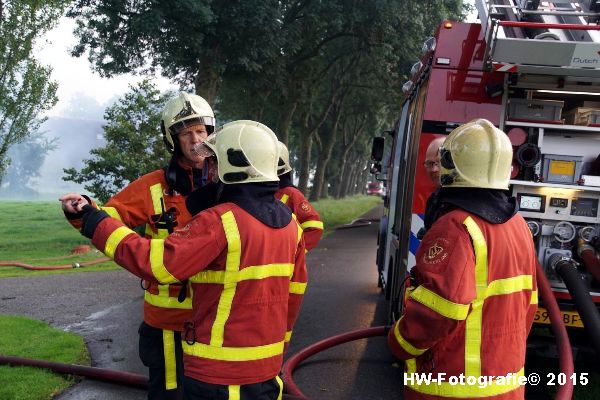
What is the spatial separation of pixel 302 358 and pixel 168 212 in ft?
8.04

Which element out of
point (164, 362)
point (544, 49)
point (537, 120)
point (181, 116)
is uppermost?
point (544, 49)

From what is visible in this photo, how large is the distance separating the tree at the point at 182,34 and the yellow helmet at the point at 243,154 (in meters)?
9.64

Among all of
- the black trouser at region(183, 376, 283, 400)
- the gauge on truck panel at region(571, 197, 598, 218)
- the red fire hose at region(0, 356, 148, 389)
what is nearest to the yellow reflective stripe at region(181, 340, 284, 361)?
the black trouser at region(183, 376, 283, 400)

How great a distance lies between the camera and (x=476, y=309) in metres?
2.21

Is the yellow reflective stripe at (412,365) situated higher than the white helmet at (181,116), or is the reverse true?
the white helmet at (181,116)

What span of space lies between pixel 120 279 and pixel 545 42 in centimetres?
770

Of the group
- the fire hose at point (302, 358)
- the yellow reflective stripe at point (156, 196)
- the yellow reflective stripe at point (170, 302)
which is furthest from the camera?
the fire hose at point (302, 358)

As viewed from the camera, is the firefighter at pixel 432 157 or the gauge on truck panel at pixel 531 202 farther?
the gauge on truck panel at pixel 531 202

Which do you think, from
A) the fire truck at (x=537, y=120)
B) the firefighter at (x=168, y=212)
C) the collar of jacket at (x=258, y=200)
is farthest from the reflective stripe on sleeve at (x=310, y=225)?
the collar of jacket at (x=258, y=200)

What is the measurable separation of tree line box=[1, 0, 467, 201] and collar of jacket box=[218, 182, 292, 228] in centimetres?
975

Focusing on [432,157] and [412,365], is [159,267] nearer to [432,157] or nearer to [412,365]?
[412,365]

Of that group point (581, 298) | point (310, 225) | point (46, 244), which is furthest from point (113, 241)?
point (46, 244)

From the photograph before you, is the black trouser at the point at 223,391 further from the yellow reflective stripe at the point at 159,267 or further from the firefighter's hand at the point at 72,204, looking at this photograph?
the firefighter's hand at the point at 72,204

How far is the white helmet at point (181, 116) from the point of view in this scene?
314cm
